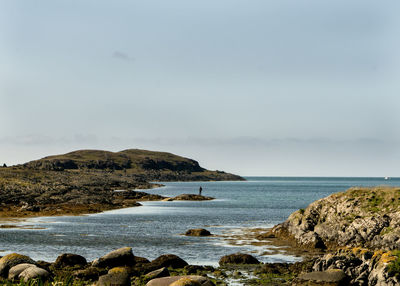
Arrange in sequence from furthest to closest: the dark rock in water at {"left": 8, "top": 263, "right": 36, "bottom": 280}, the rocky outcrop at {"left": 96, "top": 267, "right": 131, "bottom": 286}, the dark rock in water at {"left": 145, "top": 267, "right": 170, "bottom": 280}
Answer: the dark rock in water at {"left": 145, "top": 267, "right": 170, "bottom": 280} < the dark rock in water at {"left": 8, "top": 263, "right": 36, "bottom": 280} < the rocky outcrop at {"left": 96, "top": 267, "right": 131, "bottom": 286}

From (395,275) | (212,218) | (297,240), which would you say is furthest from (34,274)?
(212,218)

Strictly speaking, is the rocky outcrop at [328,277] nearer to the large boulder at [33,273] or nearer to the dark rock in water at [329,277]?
the dark rock in water at [329,277]

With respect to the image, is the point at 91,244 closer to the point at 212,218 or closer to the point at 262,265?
the point at 262,265

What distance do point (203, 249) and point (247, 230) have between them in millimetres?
14333

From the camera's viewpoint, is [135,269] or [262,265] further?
[262,265]

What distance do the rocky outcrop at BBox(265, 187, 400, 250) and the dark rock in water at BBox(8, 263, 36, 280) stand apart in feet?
73.0

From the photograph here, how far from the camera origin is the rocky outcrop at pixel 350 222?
116 ft

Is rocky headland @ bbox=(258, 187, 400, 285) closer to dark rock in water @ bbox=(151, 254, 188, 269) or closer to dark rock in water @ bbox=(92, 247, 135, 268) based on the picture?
dark rock in water @ bbox=(151, 254, 188, 269)

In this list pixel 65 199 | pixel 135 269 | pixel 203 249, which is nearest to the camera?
pixel 135 269

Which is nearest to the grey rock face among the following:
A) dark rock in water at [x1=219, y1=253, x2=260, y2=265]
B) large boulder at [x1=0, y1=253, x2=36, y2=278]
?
dark rock in water at [x1=219, y1=253, x2=260, y2=265]

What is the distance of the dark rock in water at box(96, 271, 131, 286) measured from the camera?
23547 millimetres

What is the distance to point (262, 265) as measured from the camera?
98.2ft

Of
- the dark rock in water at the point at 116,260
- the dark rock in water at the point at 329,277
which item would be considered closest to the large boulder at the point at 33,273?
the dark rock in water at the point at 116,260

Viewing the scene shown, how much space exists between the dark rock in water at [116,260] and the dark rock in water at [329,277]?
1080cm
